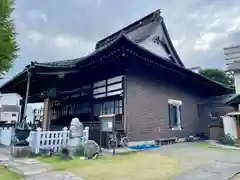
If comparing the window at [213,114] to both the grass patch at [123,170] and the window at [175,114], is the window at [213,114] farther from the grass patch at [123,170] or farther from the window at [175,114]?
the grass patch at [123,170]

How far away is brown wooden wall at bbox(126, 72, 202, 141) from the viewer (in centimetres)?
799

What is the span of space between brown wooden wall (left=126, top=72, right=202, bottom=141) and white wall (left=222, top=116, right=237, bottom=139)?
2147mm

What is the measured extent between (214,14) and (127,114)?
364 inches

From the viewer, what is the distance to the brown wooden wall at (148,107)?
26.2 ft

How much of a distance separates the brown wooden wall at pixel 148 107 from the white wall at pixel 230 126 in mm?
2147

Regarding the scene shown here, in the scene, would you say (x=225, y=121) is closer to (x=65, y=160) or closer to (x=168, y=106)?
(x=168, y=106)

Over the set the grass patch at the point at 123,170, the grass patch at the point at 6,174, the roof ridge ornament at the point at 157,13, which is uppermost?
the roof ridge ornament at the point at 157,13

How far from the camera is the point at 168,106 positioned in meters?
9.99

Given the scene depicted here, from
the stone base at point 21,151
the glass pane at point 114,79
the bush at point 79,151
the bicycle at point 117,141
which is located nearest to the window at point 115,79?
the glass pane at point 114,79

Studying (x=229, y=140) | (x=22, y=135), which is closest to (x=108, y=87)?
(x=22, y=135)

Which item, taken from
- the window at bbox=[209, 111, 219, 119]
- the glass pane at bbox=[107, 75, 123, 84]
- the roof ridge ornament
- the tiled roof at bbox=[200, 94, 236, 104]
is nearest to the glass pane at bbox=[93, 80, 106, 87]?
the glass pane at bbox=[107, 75, 123, 84]

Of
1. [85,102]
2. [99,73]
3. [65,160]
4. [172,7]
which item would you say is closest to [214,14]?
[172,7]

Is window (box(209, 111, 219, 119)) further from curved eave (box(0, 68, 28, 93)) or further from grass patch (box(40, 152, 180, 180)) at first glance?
curved eave (box(0, 68, 28, 93))

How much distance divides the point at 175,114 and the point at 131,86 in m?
3.61
